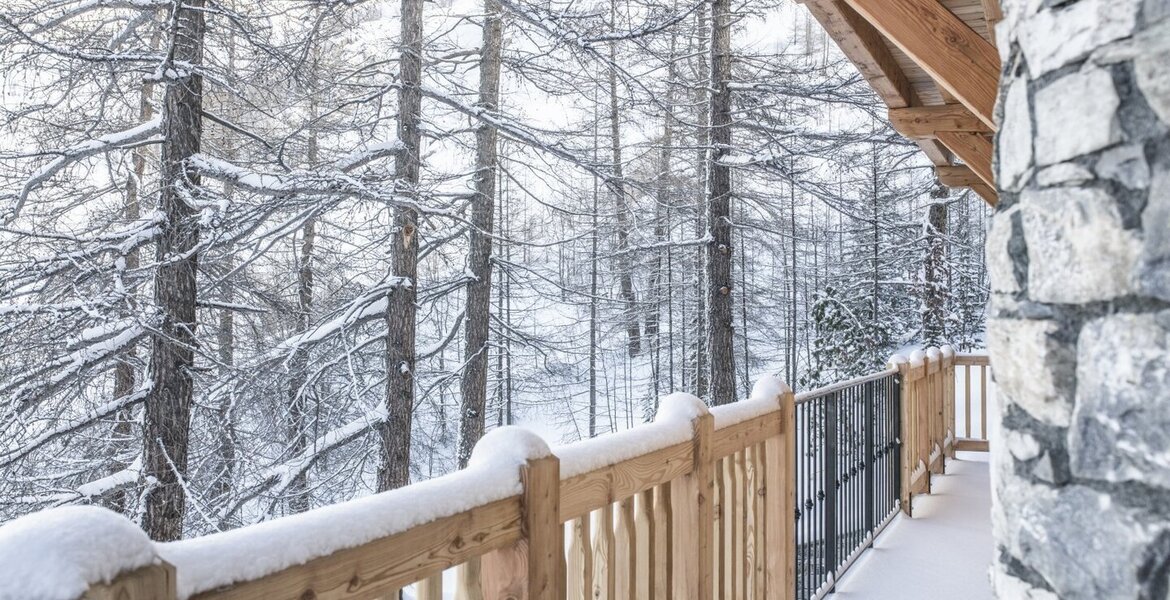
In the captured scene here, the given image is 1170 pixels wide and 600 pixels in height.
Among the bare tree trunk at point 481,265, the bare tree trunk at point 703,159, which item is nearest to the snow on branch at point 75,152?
the bare tree trunk at point 481,265

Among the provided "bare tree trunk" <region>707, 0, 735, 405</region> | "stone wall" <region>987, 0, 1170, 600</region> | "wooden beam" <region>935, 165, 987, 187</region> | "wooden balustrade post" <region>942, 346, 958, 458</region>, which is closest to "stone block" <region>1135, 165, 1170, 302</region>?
"stone wall" <region>987, 0, 1170, 600</region>

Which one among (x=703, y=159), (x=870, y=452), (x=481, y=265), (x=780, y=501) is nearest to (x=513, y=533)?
(x=780, y=501)

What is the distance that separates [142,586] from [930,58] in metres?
2.85

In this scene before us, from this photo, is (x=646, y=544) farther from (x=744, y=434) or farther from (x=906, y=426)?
(x=906, y=426)

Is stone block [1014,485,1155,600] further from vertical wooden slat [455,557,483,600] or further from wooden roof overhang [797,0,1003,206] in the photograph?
vertical wooden slat [455,557,483,600]

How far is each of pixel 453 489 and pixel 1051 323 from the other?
1.19 m

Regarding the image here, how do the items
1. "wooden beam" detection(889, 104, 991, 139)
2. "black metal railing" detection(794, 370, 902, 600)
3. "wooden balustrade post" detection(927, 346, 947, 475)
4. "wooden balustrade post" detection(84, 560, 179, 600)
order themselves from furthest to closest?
"wooden balustrade post" detection(927, 346, 947, 475), "wooden beam" detection(889, 104, 991, 139), "black metal railing" detection(794, 370, 902, 600), "wooden balustrade post" detection(84, 560, 179, 600)

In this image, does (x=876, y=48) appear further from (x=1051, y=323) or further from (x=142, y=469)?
(x=142, y=469)

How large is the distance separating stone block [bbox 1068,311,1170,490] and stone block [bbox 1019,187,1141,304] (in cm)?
7

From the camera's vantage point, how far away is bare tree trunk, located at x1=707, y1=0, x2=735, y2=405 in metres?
9.32

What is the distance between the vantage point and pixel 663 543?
2.21m

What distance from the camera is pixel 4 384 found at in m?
4.99

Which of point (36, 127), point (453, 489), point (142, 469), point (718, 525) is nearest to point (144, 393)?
point (142, 469)

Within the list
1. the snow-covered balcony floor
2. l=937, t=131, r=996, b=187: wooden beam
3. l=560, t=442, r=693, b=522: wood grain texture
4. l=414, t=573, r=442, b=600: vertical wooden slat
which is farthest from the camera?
l=937, t=131, r=996, b=187: wooden beam
